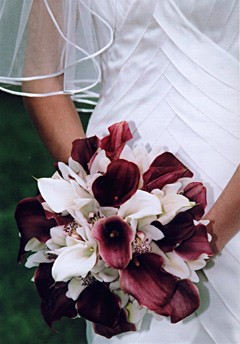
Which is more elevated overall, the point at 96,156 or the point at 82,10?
the point at 82,10

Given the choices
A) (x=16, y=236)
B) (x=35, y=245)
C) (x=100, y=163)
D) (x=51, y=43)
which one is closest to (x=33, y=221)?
(x=35, y=245)

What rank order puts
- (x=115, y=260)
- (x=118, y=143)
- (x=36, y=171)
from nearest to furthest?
(x=115, y=260), (x=118, y=143), (x=36, y=171)

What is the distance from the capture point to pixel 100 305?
0.87 metres

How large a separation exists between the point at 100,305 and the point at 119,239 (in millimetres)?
103

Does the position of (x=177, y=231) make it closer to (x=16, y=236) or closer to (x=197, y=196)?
(x=197, y=196)

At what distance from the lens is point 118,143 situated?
0.94 meters

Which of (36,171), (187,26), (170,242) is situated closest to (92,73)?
(187,26)

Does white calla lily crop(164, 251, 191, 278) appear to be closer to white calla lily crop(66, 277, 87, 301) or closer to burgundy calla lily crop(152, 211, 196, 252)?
burgundy calla lily crop(152, 211, 196, 252)

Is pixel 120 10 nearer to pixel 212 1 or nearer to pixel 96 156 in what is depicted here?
pixel 212 1

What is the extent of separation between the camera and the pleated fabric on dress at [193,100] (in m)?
0.99

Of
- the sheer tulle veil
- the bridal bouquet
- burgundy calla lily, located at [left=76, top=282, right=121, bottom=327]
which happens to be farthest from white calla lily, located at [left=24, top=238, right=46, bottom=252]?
the sheer tulle veil

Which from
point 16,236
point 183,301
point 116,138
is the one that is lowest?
point 16,236

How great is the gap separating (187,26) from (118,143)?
0.23 metres

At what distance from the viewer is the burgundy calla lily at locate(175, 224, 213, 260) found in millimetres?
879
